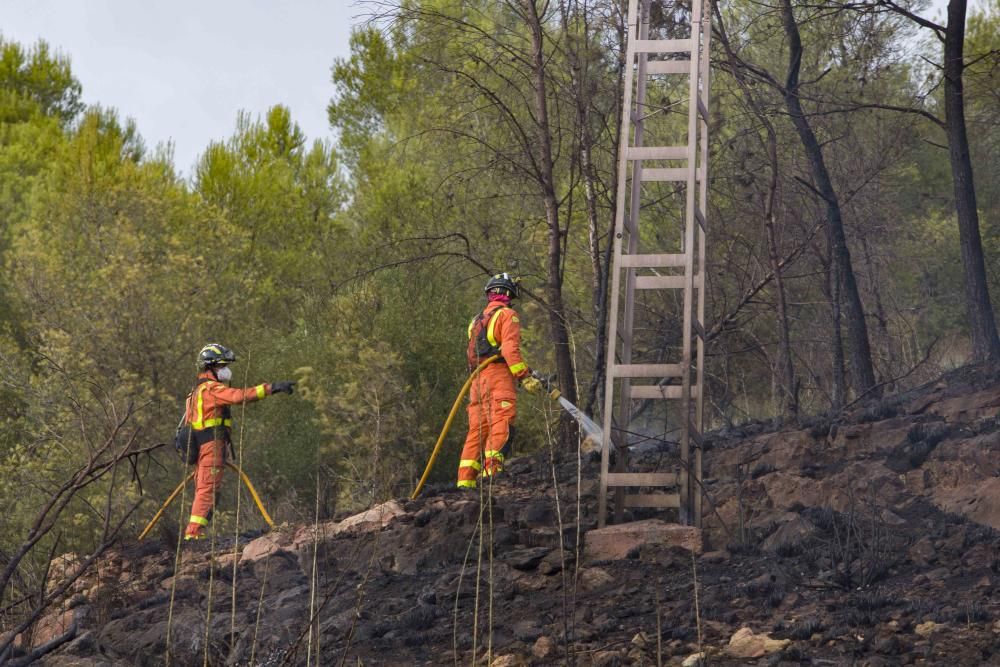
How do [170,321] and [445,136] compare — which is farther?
[170,321]

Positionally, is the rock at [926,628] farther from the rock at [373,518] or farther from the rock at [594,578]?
the rock at [373,518]

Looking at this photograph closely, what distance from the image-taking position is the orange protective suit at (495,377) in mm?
10383

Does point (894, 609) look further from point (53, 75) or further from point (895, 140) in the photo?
point (53, 75)

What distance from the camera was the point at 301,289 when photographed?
21375 millimetres

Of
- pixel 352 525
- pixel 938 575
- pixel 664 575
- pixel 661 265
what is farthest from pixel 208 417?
pixel 938 575

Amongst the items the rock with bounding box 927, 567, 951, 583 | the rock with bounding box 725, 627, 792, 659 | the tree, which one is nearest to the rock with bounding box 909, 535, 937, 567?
the rock with bounding box 927, 567, 951, 583

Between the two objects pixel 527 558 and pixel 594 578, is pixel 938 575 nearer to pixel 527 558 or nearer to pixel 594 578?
pixel 594 578

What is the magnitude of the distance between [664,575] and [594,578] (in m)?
0.40

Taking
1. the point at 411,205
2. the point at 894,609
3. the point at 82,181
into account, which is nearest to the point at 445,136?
the point at 894,609

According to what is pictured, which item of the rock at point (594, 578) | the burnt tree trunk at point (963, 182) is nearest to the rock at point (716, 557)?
the rock at point (594, 578)

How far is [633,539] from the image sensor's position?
809 centimetres

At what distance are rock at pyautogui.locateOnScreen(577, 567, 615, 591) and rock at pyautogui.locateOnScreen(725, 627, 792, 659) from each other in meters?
1.53

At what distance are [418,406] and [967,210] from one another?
25.3 ft

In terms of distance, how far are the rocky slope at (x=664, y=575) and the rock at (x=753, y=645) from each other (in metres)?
0.01
